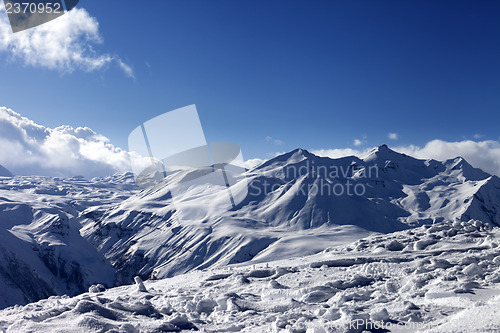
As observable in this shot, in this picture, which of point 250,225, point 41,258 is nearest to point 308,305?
point 41,258

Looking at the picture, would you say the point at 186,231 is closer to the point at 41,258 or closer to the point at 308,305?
the point at 41,258

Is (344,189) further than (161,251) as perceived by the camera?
Yes

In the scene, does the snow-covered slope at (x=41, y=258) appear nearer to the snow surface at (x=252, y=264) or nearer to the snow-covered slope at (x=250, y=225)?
the snow surface at (x=252, y=264)

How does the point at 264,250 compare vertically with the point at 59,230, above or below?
below

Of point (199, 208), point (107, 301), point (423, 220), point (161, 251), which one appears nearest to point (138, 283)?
point (107, 301)

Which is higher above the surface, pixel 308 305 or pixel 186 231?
pixel 308 305

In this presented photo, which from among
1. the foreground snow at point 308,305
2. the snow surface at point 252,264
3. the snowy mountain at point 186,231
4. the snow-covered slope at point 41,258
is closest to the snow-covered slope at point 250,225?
the snowy mountain at point 186,231

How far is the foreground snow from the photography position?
10.6 meters

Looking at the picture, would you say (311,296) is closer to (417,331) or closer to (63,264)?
(417,331)

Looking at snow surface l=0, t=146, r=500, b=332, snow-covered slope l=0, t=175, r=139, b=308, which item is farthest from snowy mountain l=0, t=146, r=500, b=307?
snow surface l=0, t=146, r=500, b=332

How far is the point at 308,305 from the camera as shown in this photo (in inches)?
583

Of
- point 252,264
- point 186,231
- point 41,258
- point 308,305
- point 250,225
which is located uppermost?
point 41,258

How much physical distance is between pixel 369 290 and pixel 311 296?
2803 millimetres

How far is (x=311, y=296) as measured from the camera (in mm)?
15852
